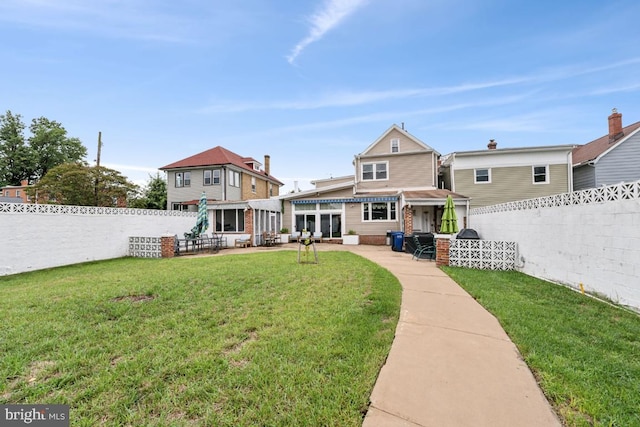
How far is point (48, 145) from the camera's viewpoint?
120ft

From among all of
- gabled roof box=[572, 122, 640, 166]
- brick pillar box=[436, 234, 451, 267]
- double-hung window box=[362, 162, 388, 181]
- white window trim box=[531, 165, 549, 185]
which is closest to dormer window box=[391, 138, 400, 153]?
double-hung window box=[362, 162, 388, 181]

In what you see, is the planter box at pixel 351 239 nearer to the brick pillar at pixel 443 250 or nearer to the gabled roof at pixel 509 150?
the gabled roof at pixel 509 150

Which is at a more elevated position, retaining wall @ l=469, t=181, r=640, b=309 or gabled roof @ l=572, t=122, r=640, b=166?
gabled roof @ l=572, t=122, r=640, b=166

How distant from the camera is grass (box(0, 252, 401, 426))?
2301 millimetres

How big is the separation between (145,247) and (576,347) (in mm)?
15450

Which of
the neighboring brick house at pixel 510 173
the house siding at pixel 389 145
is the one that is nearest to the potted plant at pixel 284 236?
the house siding at pixel 389 145

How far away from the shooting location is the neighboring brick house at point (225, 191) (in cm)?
1822

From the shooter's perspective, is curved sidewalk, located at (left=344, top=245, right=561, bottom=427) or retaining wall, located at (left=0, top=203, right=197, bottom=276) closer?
curved sidewalk, located at (left=344, top=245, right=561, bottom=427)

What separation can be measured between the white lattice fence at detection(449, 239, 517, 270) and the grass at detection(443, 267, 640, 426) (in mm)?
2661

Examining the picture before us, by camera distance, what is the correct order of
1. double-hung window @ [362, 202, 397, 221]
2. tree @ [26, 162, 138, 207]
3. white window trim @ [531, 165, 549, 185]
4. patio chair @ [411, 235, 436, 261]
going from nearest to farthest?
patio chair @ [411, 235, 436, 261] → white window trim @ [531, 165, 549, 185] → double-hung window @ [362, 202, 397, 221] → tree @ [26, 162, 138, 207]

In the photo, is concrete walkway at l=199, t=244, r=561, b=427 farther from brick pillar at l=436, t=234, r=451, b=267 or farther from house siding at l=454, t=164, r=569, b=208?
house siding at l=454, t=164, r=569, b=208

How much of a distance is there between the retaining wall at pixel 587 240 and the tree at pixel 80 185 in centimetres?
2822

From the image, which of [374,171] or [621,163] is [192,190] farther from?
[621,163]

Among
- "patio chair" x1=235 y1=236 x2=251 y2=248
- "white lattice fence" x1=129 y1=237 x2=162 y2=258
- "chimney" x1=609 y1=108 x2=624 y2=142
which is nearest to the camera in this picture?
"white lattice fence" x1=129 y1=237 x2=162 y2=258
